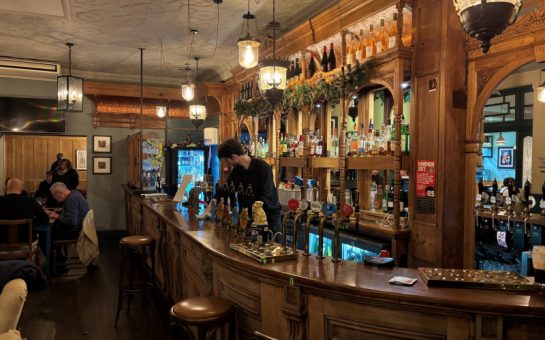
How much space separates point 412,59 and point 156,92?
6.33 metres

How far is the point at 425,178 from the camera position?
131 inches

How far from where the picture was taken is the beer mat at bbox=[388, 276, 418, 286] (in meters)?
1.92

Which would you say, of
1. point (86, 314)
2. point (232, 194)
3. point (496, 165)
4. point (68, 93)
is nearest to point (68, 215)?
point (68, 93)

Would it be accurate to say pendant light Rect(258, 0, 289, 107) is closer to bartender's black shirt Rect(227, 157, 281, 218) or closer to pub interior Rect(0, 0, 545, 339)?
pub interior Rect(0, 0, 545, 339)

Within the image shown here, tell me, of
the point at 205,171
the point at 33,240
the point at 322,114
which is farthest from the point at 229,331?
the point at 205,171

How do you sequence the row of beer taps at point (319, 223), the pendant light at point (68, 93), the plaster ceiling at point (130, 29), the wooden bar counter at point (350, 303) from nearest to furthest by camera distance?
the wooden bar counter at point (350, 303) < the row of beer taps at point (319, 223) < the plaster ceiling at point (130, 29) < the pendant light at point (68, 93)

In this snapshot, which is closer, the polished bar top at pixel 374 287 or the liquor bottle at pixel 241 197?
the polished bar top at pixel 374 287

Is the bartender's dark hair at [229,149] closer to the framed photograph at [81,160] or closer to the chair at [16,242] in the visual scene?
the chair at [16,242]

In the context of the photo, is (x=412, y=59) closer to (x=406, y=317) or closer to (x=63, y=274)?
(x=406, y=317)

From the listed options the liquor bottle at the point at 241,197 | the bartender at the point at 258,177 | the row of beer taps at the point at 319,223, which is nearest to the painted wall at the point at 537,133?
the bartender at the point at 258,177

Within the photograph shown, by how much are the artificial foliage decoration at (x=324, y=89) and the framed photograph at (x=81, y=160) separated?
18.6ft

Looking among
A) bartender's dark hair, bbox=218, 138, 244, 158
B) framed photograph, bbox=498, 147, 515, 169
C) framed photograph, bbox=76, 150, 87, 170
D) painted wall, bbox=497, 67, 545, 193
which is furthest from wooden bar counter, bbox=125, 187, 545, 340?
framed photograph, bbox=76, 150, 87, 170

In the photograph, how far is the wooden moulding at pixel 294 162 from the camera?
486cm

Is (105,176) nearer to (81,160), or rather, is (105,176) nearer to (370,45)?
(81,160)
